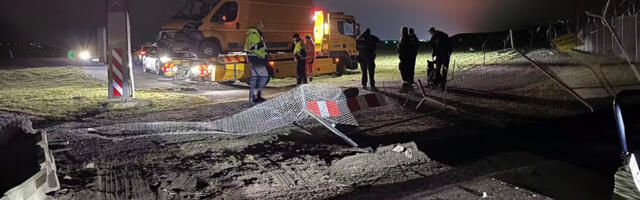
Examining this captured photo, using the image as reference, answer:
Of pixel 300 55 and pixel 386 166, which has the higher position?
pixel 300 55

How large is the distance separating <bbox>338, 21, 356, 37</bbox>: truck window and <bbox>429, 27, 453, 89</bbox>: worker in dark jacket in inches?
298

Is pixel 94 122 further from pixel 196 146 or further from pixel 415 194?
pixel 415 194

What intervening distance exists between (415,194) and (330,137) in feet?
8.60

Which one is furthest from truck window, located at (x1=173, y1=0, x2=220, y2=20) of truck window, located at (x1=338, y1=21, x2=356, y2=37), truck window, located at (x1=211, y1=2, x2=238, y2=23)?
truck window, located at (x1=338, y1=21, x2=356, y2=37)

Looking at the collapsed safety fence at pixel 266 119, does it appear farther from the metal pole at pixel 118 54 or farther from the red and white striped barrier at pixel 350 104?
the metal pole at pixel 118 54

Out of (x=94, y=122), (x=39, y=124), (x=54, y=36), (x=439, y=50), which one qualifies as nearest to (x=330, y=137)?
(x=94, y=122)

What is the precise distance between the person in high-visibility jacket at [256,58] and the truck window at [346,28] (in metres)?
9.50

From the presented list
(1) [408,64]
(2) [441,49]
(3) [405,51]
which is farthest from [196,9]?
(2) [441,49]

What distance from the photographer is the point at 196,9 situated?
17.2m

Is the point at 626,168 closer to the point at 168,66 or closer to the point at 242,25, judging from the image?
the point at 242,25

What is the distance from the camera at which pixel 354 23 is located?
66.4 ft

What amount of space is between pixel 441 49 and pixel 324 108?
6327mm

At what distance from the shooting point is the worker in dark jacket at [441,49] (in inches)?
481

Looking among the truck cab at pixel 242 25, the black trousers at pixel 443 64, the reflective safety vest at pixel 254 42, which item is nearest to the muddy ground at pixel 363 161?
the reflective safety vest at pixel 254 42
